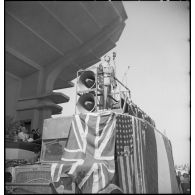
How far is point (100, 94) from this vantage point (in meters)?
3.94

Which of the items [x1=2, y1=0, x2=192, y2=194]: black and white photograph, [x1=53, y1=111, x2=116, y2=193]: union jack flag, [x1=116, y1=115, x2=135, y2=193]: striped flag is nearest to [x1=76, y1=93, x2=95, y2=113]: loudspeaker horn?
[x1=2, y1=0, x2=192, y2=194]: black and white photograph

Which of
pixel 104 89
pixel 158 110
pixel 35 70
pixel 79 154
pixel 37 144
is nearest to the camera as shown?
pixel 79 154

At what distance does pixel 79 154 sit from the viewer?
10.1 feet

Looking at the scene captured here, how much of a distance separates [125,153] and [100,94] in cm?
126

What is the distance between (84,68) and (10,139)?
1.64 m

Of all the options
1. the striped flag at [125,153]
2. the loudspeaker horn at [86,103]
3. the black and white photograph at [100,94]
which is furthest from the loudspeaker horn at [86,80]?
the striped flag at [125,153]

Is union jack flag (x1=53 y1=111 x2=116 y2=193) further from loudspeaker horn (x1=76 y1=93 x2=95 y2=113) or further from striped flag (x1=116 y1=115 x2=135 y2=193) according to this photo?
loudspeaker horn (x1=76 y1=93 x2=95 y2=113)

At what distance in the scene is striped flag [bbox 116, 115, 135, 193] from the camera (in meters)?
2.78

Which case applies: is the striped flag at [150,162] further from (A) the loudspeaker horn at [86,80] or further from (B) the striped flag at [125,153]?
(A) the loudspeaker horn at [86,80]

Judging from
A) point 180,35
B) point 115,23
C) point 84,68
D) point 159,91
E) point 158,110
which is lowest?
point 158,110

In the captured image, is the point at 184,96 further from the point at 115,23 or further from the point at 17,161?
the point at 17,161

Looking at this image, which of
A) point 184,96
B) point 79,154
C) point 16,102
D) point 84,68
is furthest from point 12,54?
point 184,96

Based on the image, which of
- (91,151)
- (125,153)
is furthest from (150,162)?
(91,151)

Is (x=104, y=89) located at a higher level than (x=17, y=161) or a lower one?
higher
